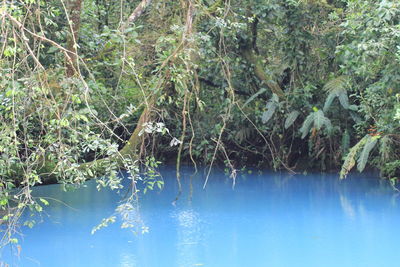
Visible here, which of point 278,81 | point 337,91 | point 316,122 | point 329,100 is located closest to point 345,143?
point 316,122

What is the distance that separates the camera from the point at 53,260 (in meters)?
5.98

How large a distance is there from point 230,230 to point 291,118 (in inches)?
177

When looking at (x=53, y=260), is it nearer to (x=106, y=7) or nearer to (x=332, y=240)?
(x=332, y=240)

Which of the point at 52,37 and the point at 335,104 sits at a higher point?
the point at 52,37

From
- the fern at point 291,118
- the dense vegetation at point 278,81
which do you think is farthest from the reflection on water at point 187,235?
the fern at point 291,118

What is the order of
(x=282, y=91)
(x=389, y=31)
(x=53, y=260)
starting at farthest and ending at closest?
(x=282, y=91) → (x=389, y=31) → (x=53, y=260)

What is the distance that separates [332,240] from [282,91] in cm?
568

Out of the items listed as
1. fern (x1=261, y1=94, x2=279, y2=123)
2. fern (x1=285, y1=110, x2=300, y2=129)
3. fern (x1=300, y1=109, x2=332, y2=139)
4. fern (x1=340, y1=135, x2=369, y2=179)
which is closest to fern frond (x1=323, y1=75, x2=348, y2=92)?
fern (x1=300, y1=109, x2=332, y2=139)

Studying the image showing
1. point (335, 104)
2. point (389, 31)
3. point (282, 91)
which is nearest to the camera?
point (389, 31)

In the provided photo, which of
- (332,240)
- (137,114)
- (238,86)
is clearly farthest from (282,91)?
(332,240)

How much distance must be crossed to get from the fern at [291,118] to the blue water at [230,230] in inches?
48.9

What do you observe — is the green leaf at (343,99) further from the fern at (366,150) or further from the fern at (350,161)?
the fern at (366,150)

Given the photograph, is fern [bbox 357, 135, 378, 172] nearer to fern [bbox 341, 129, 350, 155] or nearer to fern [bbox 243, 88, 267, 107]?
fern [bbox 341, 129, 350, 155]

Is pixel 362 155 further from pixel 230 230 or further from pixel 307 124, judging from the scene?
pixel 230 230
